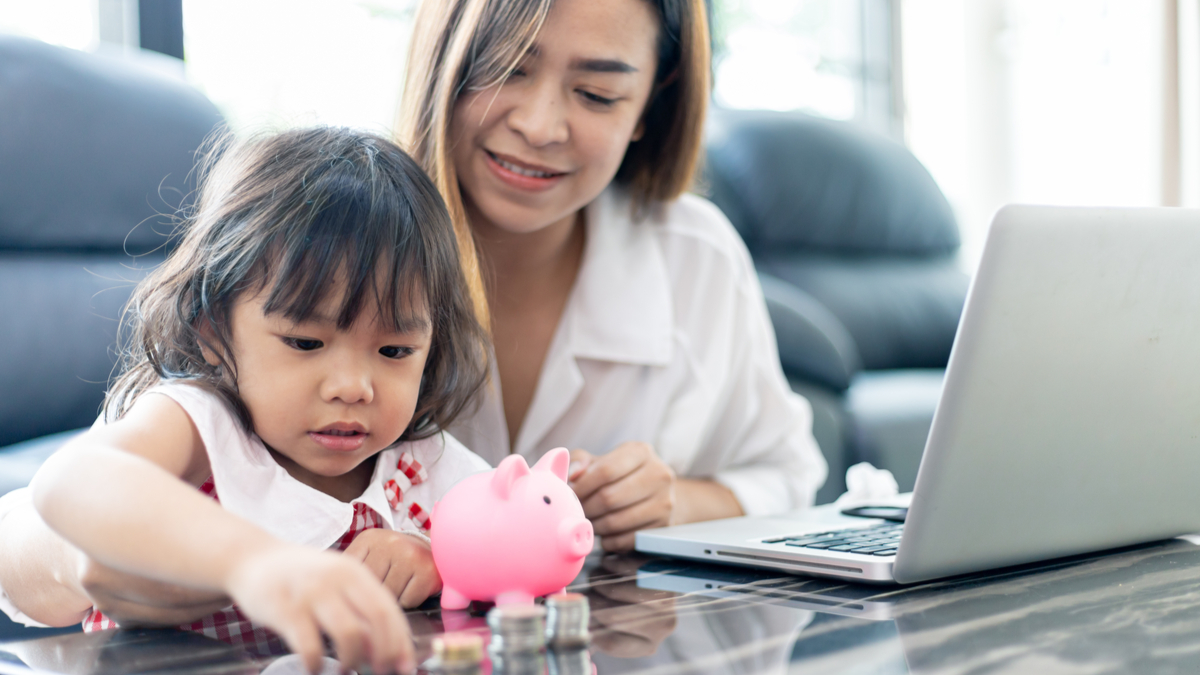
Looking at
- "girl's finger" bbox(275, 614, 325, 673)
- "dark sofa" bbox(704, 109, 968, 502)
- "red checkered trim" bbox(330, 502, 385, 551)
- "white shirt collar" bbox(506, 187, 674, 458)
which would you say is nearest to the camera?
"girl's finger" bbox(275, 614, 325, 673)

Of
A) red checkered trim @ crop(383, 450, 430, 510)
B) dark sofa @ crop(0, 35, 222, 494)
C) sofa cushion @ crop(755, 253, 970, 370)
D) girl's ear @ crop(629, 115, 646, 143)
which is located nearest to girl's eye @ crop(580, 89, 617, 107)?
girl's ear @ crop(629, 115, 646, 143)

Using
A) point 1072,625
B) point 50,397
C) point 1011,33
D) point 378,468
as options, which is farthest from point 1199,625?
point 1011,33

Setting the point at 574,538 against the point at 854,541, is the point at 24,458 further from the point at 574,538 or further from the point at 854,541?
the point at 854,541

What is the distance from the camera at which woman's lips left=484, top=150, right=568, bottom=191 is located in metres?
1.04

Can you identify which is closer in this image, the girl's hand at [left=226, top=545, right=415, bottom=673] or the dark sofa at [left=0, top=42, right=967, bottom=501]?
the girl's hand at [left=226, top=545, right=415, bottom=673]

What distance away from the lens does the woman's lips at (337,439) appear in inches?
26.8

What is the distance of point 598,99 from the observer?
105 centimetres

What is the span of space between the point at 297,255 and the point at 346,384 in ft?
0.29

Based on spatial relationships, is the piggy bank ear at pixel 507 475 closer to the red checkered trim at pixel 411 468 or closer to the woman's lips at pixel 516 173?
the red checkered trim at pixel 411 468

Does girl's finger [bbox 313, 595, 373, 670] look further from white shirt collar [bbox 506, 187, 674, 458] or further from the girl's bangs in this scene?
white shirt collar [bbox 506, 187, 674, 458]

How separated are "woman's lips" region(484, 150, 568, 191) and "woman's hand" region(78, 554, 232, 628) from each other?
0.55m

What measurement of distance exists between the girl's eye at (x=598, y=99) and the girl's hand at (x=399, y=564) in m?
0.53

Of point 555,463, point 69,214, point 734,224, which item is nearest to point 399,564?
point 555,463

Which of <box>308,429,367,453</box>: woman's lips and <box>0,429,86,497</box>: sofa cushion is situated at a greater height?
<box>308,429,367,453</box>: woman's lips
